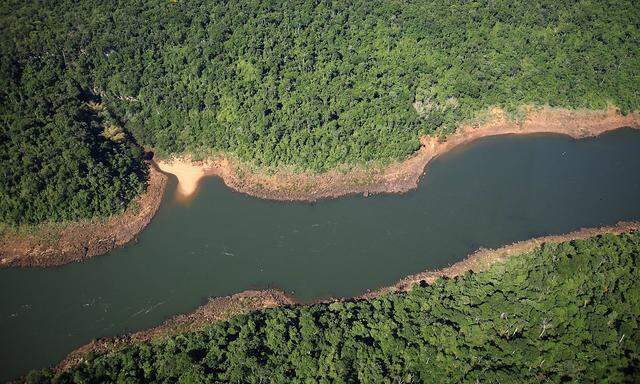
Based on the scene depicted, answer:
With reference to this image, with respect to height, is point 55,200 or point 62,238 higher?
point 55,200

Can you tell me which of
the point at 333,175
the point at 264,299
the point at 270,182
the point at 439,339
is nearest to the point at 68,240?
the point at 264,299

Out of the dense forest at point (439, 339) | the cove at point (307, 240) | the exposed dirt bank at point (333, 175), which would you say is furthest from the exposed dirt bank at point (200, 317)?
the exposed dirt bank at point (333, 175)

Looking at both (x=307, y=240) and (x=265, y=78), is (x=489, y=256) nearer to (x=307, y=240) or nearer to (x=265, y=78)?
(x=307, y=240)

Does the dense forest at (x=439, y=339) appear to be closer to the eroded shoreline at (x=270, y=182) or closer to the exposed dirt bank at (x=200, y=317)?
the exposed dirt bank at (x=200, y=317)

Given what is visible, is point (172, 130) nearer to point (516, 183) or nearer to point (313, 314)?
point (313, 314)

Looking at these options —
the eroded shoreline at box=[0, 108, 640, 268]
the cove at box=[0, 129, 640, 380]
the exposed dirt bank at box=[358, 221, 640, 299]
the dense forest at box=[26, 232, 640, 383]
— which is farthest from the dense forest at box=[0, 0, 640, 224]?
the dense forest at box=[26, 232, 640, 383]

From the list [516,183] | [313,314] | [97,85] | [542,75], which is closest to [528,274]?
[516,183]

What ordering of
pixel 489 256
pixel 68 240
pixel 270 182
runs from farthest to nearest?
pixel 270 182, pixel 68 240, pixel 489 256
